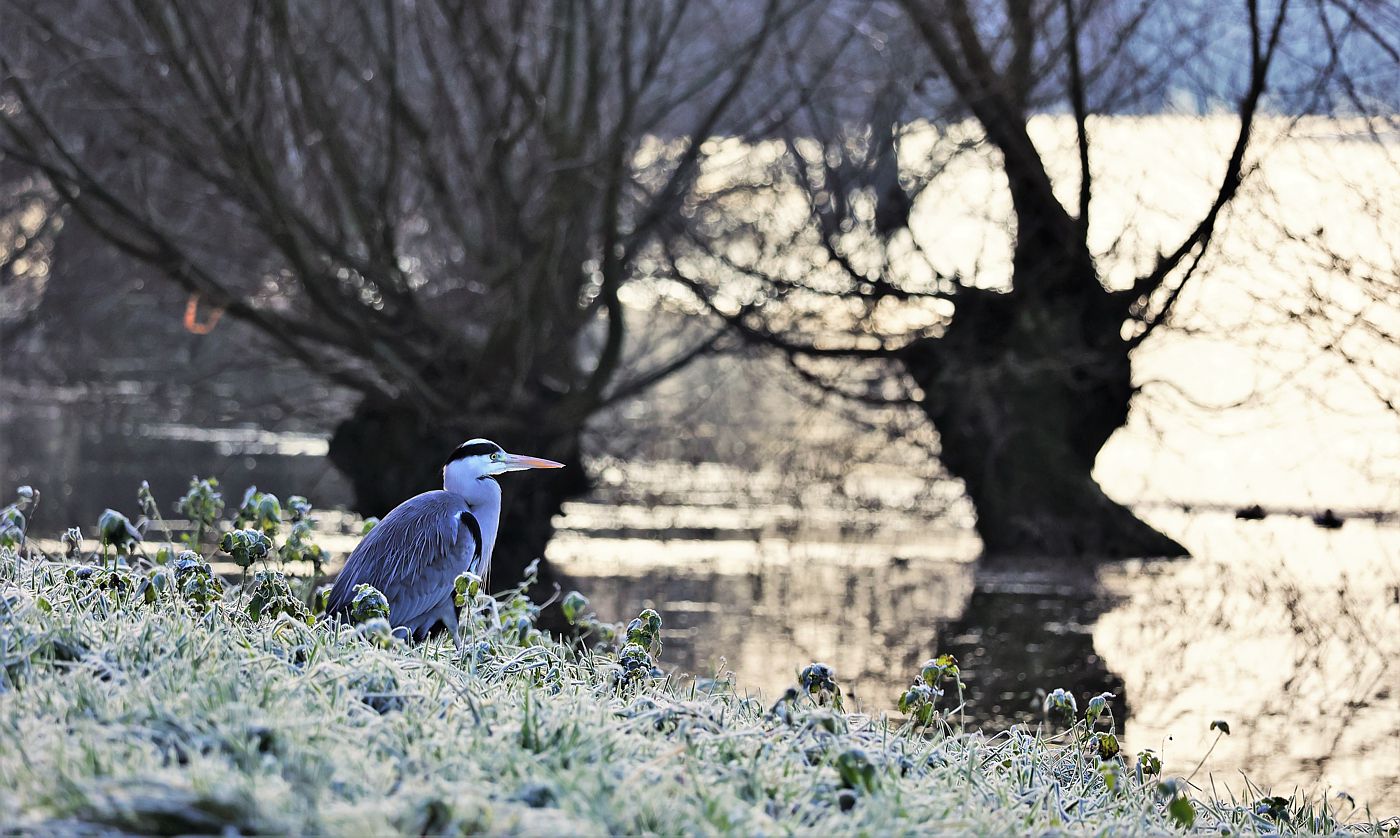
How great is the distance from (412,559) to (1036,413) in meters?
8.30

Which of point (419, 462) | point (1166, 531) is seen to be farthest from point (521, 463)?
point (1166, 531)

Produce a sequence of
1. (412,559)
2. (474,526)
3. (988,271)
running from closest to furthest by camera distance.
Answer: (412,559) < (474,526) < (988,271)

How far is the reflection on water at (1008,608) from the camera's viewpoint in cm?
725

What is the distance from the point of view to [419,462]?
13.0 meters

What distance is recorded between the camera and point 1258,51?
1078cm

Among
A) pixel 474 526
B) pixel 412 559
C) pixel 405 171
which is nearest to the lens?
pixel 412 559

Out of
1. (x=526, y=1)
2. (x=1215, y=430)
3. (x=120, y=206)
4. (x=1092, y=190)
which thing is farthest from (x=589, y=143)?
(x=1215, y=430)

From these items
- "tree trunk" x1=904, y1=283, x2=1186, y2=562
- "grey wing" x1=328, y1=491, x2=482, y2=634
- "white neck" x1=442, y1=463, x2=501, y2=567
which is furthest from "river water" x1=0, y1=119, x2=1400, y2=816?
"grey wing" x1=328, y1=491, x2=482, y2=634

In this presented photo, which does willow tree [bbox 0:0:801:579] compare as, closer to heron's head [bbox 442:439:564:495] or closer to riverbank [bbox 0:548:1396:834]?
heron's head [bbox 442:439:564:495]

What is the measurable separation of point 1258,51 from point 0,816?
998cm

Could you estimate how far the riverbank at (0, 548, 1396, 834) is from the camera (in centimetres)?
281

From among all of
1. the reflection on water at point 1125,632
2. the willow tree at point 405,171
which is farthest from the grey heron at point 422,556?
the willow tree at point 405,171

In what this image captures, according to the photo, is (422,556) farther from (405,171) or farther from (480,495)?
(405,171)

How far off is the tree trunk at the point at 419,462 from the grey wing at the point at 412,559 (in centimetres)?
627
